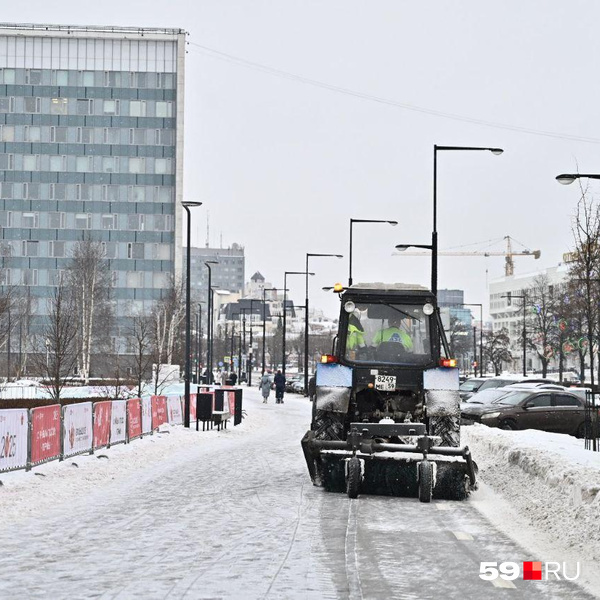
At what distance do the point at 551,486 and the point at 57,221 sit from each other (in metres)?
95.1

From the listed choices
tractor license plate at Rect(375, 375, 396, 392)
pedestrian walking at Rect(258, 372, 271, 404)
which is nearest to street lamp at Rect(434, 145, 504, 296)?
tractor license plate at Rect(375, 375, 396, 392)

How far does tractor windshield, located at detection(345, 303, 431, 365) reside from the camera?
47.4 ft

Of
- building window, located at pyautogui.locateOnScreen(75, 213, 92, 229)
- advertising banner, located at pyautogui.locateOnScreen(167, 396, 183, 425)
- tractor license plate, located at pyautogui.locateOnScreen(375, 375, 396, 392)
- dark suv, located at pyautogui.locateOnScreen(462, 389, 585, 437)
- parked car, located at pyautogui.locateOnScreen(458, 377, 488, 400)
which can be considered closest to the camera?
tractor license plate, located at pyautogui.locateOnScreen(375, 375, 396, 392)

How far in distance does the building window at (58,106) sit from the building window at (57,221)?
1030cm

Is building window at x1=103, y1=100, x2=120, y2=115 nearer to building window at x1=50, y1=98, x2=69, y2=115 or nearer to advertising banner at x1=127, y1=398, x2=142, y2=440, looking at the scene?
building window at x1=50, y1=98, x2=69, y2=115

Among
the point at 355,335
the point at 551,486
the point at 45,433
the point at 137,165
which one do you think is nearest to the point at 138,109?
the point at 137,165

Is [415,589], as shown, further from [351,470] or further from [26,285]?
[26,285]

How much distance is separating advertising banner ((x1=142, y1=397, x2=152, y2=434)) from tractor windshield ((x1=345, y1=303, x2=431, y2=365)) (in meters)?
11.9

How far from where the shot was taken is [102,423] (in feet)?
67.9

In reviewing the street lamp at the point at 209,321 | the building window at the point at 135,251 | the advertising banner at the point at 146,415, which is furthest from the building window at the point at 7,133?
the advertising banner at the point at 146,415

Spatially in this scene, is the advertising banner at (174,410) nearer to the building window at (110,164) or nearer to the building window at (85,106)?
the building window at (110,164)

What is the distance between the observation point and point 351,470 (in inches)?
527

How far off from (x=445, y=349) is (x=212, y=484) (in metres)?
4.09

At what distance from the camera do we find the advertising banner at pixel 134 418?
917 inches
